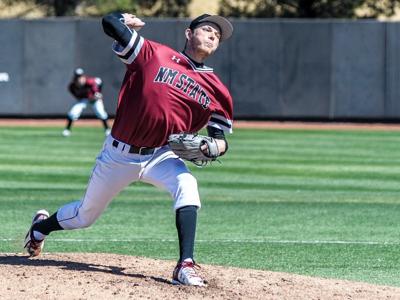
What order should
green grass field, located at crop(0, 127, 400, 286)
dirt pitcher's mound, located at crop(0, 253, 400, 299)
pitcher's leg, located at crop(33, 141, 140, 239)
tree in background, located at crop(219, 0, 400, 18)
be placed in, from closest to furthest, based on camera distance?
dirt pitcher's mound, located at crop(0, 253, 400, 299)
pitcher's leg, located at crop(33, 141, 140, 239)
green grass field, located at crop(0, 127, 400, 286)
tree in background, located at crop(219, 0, 400, 18)

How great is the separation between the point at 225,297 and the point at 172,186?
87 centimetres

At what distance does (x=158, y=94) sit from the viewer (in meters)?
6.93

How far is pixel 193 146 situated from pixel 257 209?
549cm

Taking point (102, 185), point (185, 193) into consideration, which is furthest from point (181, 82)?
point (102, 185)

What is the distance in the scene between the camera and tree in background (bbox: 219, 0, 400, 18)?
125 feet

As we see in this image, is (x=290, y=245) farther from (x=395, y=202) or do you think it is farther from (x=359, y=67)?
(x=359, y=67)

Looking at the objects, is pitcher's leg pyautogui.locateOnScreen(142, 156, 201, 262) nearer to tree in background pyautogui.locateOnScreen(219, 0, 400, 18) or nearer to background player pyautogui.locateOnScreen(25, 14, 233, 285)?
background player pyautogui.locateOnScreen(25, 14, 233, 285)

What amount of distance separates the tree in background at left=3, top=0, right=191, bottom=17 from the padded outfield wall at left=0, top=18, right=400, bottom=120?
1294 centimetres

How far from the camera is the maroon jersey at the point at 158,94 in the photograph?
22.8 ft

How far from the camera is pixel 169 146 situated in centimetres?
707

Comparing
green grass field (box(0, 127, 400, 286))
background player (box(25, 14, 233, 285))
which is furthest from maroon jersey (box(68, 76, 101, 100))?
background player (box(25, 14, 233, 285))

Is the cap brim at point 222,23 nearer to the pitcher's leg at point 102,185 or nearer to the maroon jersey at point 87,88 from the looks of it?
the pitcher's leg at point 102,185

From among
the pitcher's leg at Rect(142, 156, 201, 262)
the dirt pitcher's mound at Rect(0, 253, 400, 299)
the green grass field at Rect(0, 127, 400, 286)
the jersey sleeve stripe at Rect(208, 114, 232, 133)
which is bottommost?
the green grass field at Rect(0, 127, 400, 286)

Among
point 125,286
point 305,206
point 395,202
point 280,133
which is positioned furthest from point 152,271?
point 280,133
